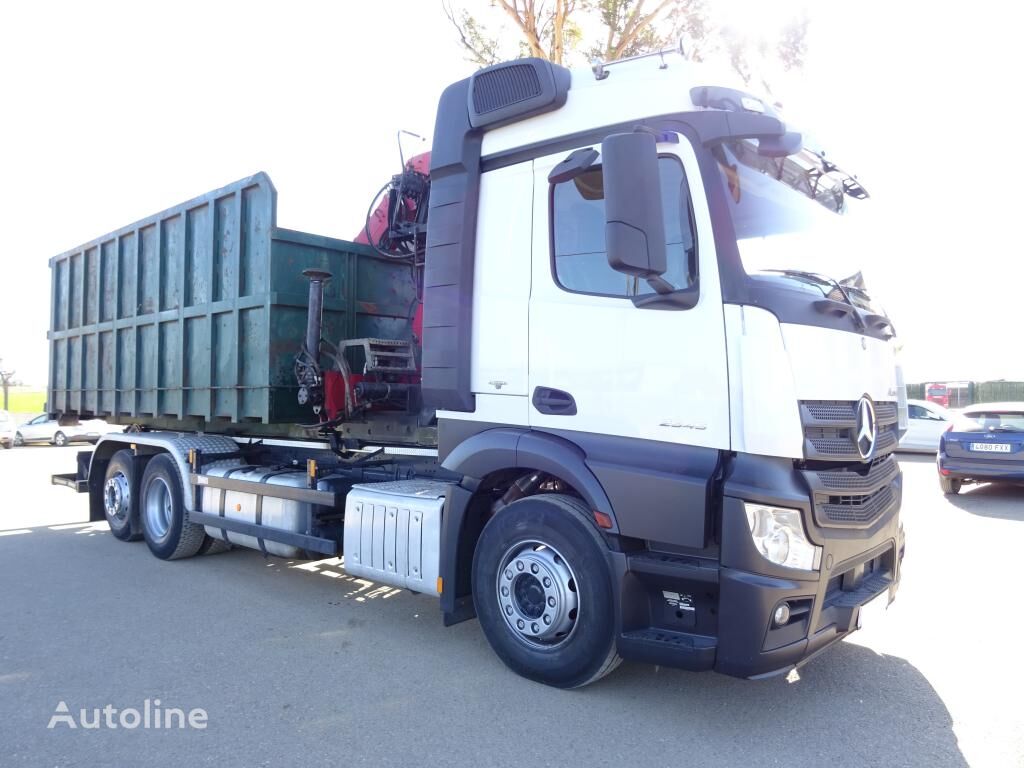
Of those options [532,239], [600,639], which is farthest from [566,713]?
[532,239]

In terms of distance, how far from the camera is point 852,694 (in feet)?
13.1

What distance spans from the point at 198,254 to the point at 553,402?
453cm

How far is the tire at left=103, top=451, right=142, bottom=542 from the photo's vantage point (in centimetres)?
785

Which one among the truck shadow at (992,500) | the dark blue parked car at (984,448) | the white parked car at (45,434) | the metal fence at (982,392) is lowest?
the white parked car at (45,434)

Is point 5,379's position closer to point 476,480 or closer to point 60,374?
point 60,374

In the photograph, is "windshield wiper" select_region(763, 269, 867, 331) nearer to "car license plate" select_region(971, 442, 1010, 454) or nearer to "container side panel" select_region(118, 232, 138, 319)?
"container side panel" select_region(118, 232, 138, 319)

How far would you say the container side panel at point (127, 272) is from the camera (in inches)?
313

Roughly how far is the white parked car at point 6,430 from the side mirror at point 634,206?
2716cm

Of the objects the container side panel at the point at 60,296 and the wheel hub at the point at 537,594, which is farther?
the container side panel at the point at 60,296

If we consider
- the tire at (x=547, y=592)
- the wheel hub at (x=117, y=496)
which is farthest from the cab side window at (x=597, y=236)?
the wheel hub at (x=117, y=496)

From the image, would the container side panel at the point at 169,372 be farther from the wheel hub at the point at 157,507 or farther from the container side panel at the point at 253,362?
the container side panel at the point at 253,362

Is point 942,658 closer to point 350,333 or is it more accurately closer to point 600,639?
point 600,639

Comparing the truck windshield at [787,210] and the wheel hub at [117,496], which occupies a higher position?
the truck windshield at [787,210]

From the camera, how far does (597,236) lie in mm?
3926
